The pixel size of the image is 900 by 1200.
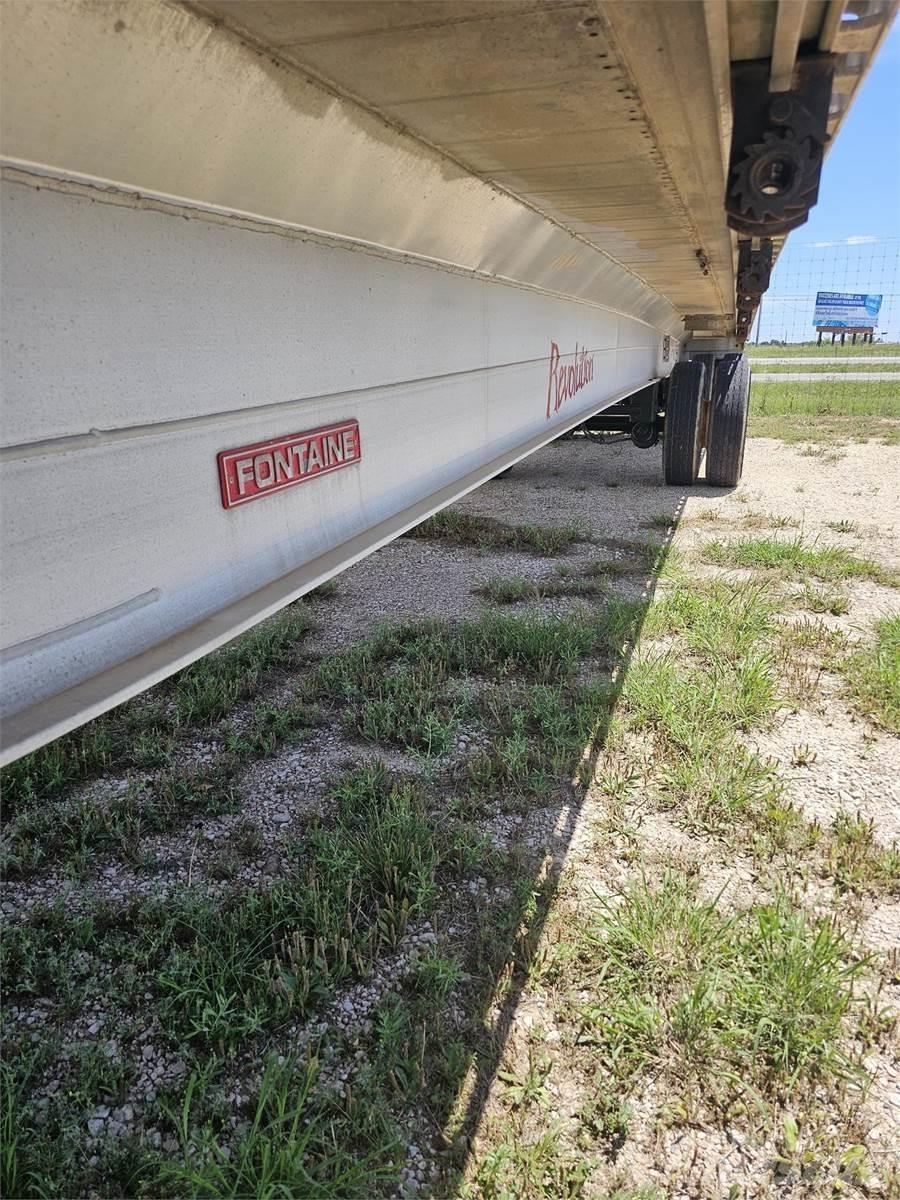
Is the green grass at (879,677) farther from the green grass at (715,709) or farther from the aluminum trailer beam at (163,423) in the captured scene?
the aluminum trailer beam at (163,423)

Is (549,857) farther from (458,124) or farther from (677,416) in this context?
(677,416)

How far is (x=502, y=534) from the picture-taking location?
667cm

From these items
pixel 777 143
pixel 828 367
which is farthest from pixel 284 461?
pixel 828 367

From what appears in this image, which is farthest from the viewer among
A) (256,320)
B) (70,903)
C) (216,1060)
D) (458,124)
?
(70,903)

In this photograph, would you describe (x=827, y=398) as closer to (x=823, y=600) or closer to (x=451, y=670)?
(x=823, y=600)

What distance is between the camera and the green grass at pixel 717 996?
1.98 m

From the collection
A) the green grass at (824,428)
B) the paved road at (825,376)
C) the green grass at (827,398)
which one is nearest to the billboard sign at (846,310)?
the paved road at (825,376)

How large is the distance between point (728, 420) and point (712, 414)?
0.17 meters

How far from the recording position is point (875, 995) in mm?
2178

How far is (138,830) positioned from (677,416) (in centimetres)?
691

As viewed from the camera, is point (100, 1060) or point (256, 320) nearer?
point (256, 320)

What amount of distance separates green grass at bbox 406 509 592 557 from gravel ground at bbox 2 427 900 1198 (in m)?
0.18

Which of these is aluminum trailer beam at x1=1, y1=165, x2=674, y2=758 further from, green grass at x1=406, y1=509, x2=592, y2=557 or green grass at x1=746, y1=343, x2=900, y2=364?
green grass at x1=746, y1=343, x2=900, y2=364

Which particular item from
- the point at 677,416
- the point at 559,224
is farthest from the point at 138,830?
the point at 677,416
